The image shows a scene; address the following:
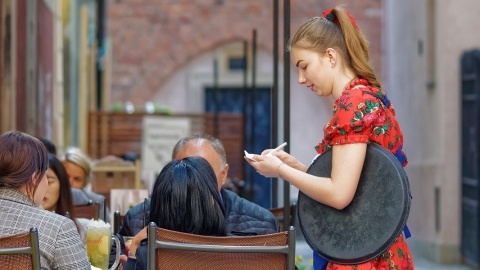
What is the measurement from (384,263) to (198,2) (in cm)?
2179

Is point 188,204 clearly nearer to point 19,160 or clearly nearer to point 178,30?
point 19,160

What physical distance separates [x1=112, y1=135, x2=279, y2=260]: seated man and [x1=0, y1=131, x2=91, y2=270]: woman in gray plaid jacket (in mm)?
991

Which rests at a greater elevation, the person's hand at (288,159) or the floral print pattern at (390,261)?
the person's hand at (288,159)

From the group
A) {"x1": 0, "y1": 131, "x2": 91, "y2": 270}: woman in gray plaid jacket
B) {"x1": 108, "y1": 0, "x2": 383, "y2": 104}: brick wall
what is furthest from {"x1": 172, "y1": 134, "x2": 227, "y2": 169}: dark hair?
{"x1": 108, "y1": 0, "x2": 383, "y2": 104}: brick wall

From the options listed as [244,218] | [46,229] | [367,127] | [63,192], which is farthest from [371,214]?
[63,192]

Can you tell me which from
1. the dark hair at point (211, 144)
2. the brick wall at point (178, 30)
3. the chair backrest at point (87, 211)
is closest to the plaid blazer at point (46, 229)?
the dark hair at point (211, 144)

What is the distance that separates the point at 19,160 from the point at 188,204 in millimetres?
559

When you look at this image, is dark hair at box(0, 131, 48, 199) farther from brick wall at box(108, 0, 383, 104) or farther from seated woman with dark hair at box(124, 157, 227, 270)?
brick wall at box(108, 0, 383, 104)

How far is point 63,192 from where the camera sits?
6.66 meters

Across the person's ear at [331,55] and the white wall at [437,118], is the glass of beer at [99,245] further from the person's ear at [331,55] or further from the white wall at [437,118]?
the white wall at [437,118]

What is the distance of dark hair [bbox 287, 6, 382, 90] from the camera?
14.3 feet

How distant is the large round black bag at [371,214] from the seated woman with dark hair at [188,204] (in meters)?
0.40

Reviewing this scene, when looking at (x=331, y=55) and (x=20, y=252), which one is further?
(x=331, y=55)

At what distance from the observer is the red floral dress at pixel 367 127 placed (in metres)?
4.23
